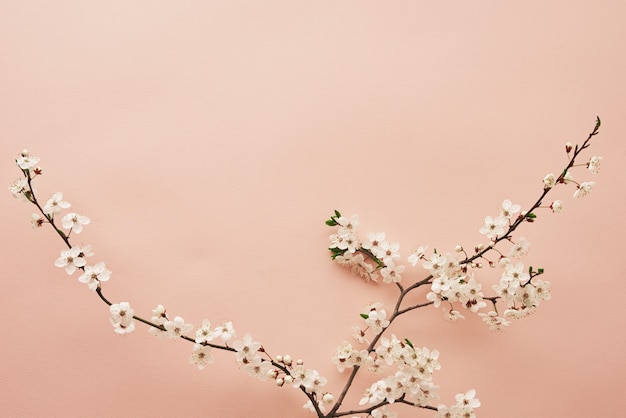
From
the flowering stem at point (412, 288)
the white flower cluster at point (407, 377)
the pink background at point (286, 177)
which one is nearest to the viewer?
the white flower cluster at point (407, 377)

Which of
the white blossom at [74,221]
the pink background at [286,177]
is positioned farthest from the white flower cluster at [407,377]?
the white blossom at [74,221]

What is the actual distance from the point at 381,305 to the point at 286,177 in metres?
0.55

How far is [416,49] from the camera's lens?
2217 millimetres

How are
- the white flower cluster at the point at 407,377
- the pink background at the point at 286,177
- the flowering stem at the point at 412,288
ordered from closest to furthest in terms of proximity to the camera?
the white flower cluster at the point at 407,377 → the flowering stem at the point at 412,288 → the pink background at the point at 286,177

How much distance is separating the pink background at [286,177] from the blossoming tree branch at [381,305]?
0.06 metres

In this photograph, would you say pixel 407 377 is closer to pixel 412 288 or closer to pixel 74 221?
pixel 412 288

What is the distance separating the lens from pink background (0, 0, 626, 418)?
1.89m

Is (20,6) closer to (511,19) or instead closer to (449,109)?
(449,109)

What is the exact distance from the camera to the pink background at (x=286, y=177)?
6.22ft

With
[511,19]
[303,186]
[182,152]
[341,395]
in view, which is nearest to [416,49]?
[511,19]

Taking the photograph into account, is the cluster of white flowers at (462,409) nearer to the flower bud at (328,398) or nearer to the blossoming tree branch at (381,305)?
the blossoming tree branch at (381,305)

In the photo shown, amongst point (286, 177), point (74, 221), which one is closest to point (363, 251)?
point (286, 177)

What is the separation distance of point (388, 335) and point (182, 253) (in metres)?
0.75

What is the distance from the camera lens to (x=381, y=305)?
1935mm
